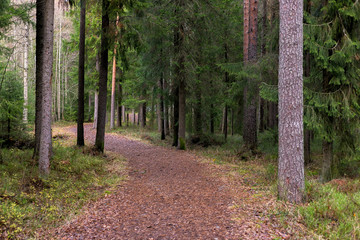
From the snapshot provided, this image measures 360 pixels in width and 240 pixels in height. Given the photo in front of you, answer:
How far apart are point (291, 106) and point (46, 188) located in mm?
6160

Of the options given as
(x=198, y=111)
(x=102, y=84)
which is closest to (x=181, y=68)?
(x=198, y=111)

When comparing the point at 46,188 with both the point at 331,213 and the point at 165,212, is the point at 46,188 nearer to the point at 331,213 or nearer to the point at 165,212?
the point at 165,212

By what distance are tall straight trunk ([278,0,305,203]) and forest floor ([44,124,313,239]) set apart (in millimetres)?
610

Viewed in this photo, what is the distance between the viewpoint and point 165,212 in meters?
5.26

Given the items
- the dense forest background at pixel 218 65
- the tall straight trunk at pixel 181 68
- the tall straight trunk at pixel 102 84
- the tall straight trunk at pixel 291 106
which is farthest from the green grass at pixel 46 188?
the tall straight trunk at pixel 181 68

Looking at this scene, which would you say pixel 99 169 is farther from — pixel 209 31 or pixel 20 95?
pixel 209 31

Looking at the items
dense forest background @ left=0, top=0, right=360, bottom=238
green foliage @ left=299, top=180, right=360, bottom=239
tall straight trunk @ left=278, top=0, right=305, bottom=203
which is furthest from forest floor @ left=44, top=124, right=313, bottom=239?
dense forest background @ left=0, top=0, right=360, bottom=238

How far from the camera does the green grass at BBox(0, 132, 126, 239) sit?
4.32 m

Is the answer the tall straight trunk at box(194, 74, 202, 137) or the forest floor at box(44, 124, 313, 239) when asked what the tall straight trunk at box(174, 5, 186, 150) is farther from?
the forest floor at box(44, 124, 313, 239)

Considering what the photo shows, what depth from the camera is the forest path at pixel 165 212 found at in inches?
167

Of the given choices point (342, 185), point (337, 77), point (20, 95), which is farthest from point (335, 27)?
point (20, 95)

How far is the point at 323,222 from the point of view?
4.37m

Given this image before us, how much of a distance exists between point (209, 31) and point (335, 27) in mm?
8065

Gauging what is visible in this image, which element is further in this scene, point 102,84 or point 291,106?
point 102,84
